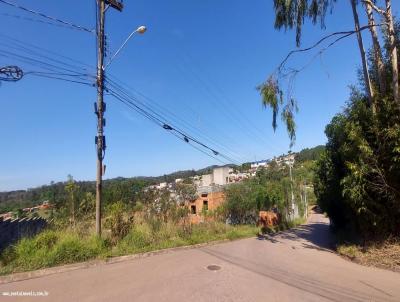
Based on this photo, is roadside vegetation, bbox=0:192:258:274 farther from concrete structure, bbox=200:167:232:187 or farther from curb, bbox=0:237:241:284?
concrete structure, bbox=200:167:232:187

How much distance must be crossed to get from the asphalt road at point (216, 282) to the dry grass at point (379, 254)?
1.72ft

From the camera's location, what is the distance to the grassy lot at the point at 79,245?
9.10 m

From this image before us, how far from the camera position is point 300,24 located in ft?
44.0

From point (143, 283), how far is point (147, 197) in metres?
8.16

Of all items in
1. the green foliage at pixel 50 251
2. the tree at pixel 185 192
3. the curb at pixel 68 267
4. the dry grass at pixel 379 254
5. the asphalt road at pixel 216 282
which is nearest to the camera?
the asphalt road at pixel 216 282

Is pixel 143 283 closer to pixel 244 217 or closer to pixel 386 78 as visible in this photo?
pixel 386 78

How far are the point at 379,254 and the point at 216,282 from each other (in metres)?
6.37

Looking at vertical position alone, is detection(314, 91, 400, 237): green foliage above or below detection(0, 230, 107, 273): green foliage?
above

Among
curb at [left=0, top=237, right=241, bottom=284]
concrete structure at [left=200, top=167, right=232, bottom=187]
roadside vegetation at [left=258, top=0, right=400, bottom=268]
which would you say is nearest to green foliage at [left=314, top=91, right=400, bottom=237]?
roadside vegetation at [left=258, top=0, right=400, bottom=268]

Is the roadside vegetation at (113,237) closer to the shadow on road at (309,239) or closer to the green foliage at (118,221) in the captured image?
the green foliage at (118,221)

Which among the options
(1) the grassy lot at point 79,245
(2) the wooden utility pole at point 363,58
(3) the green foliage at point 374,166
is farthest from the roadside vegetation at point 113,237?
(2) the wooden utility pole at point 363,58

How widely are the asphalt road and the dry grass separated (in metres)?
0.52

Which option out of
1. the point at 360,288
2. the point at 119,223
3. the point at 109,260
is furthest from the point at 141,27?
the point at 360,288

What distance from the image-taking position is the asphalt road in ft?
23.1
